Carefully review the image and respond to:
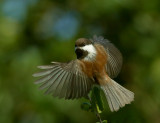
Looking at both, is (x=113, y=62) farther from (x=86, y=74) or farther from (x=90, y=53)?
(x=86, y=74)

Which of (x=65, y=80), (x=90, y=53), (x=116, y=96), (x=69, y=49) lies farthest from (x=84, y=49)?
(x=69, y=49)

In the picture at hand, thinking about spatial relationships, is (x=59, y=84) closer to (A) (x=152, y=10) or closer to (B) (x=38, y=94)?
(B) (x=38, y=94)

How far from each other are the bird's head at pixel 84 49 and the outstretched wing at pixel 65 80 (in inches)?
2.4

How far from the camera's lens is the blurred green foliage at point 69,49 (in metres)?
5.48

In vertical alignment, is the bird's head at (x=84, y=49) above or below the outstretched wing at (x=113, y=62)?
above

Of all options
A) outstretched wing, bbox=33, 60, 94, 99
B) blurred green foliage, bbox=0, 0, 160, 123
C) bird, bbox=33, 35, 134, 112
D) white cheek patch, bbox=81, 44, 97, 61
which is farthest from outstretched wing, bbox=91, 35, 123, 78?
blurred green foliage, bbox=0, 0, 160, 123

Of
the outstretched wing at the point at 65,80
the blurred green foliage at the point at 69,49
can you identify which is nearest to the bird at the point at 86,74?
the outstretched wing at the point at 65,80

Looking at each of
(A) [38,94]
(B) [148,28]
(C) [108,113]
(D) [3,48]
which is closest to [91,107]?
(A) [38,94]

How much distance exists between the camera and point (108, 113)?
222 inches

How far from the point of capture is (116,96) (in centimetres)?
321

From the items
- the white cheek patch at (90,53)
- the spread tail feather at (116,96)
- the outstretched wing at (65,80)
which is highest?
the white cheek patch at (90,53)

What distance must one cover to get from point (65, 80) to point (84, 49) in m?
0.28

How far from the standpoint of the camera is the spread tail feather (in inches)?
122

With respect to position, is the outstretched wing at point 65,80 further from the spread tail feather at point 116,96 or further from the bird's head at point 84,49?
the spread tail feather at point 116,96
